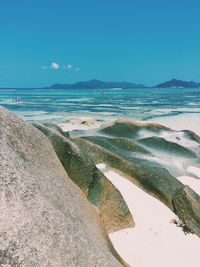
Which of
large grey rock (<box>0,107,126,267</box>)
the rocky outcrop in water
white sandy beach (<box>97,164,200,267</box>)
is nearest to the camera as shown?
large grey rock (<box>0,107,126,267</box>)

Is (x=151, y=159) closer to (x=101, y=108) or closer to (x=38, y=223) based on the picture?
(x=38, y=223)

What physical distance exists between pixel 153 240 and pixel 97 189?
1527mm

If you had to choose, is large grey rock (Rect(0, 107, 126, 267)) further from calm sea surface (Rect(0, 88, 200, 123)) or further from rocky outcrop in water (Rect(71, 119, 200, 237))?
calm sea surface (Rect(0, 88, 200, 123))

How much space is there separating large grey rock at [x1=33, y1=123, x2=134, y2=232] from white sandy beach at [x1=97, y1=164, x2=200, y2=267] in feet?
0.83

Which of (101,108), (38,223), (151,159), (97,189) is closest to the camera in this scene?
(38,223)

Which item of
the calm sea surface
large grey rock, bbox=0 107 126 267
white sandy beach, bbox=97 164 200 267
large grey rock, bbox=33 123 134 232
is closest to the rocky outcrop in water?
white sandy beach, bbox=97 164 200 267

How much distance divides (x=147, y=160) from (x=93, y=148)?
2345mm

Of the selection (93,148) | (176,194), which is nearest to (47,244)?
(176,194)

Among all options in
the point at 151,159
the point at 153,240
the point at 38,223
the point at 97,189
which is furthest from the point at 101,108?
the point at 38,223

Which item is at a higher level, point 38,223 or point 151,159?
point 38,223

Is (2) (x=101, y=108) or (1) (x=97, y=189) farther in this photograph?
(2) (x=101, y=108)

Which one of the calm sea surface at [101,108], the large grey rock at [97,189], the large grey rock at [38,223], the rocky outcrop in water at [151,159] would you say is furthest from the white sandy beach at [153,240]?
the calm sea surface at [101,108]

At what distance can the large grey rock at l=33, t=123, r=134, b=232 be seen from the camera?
6137 millimetres

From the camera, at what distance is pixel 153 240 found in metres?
6.03
